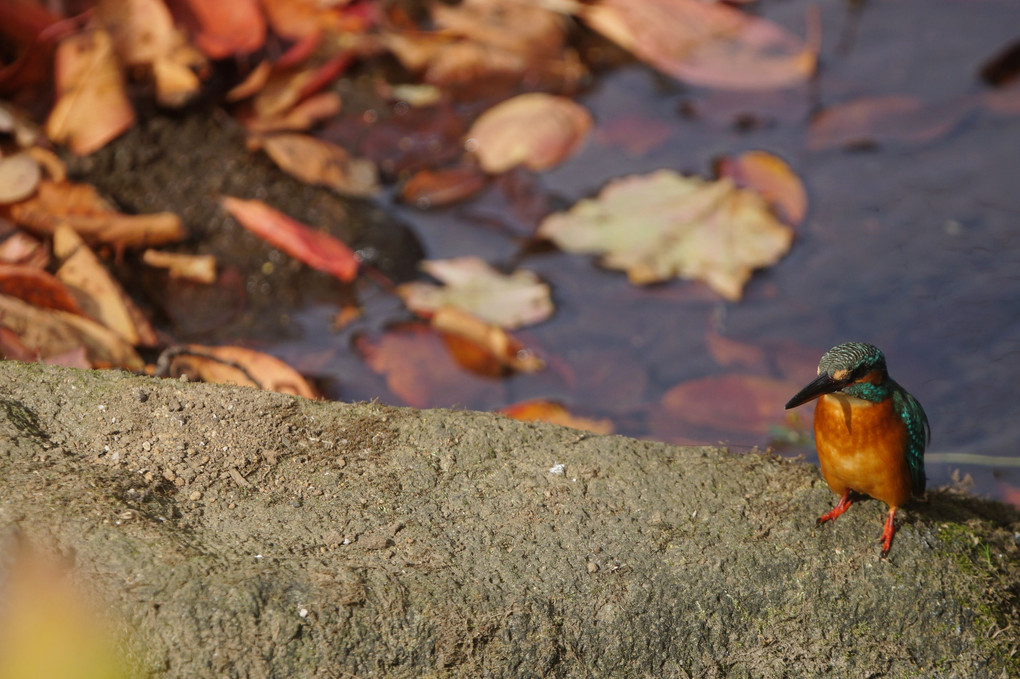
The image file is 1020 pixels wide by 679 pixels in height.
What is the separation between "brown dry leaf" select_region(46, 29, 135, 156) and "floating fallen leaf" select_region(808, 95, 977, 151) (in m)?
3.17

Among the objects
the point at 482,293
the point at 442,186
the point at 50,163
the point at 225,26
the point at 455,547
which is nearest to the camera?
the point at 455,547

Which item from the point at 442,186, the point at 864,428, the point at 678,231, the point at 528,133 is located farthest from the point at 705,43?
the point at 864,428

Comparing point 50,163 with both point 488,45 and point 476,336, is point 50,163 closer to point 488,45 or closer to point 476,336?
point 476,336

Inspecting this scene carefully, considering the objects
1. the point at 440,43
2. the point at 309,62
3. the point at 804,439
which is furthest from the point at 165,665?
the point at 440,43

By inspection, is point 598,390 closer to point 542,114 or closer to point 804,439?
point 804,439

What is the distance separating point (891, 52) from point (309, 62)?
10.2 feet

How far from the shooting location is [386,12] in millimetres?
4852

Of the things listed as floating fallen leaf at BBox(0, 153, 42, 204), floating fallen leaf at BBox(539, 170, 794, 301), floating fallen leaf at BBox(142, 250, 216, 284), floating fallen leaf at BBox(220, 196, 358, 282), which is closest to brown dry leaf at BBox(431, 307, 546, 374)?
floating fallen leaf at BBox(220, 196, 358, 282)

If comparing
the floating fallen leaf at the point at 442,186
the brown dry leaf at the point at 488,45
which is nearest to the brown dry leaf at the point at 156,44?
the floating fallen leaf at the point at 442,186

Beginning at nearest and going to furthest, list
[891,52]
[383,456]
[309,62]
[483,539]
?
[483,539]
[383,456]
[309,62]
[891,52]

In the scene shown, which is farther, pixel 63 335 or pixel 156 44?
pixel 156 44

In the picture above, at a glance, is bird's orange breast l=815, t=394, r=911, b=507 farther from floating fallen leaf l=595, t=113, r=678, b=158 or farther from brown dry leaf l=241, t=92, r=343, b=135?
brown dry leaf l=241, t=92, r=343, b=135

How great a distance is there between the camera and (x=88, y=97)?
11.8 feet

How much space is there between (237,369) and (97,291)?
62 centimetres
